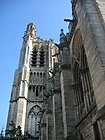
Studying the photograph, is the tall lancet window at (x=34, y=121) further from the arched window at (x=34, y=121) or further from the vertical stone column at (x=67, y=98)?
the vertical stone column at (x=67, y=98)

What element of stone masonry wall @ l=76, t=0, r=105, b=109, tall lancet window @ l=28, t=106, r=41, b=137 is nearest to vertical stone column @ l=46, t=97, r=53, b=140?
stone masonry wall @ l=76, t=0, r=105, b=109

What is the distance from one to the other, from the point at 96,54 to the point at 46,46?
137 ft

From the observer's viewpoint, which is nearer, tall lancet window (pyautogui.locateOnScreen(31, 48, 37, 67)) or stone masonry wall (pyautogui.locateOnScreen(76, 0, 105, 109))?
stone masonry wall (pyautogui.locateOnScreen(76, 0, 105, 109))

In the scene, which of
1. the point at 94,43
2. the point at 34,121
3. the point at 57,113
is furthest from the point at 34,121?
the point at 94,43

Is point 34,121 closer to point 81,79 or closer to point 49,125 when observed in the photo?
point 49,125

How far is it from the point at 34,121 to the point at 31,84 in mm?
7936

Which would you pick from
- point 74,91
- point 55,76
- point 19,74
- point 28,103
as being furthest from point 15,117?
point 74,91

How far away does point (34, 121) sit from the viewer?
109ft

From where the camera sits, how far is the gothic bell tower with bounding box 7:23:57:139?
32.0 metres

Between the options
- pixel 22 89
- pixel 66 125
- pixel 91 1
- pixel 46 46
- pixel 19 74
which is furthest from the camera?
pixel 46 46

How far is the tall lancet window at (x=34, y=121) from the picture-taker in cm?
3194

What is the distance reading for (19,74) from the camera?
38.2 meters

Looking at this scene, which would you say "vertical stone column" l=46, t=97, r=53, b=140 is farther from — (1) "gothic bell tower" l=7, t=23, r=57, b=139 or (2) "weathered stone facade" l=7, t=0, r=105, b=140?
(1) "gothic bell tower" l=7, t=23, r=57, b=139

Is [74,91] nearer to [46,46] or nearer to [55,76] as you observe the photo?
[55,76]
